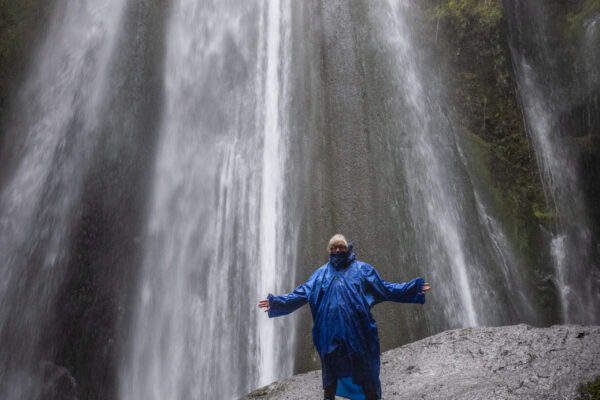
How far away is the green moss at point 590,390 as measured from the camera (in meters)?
2.80

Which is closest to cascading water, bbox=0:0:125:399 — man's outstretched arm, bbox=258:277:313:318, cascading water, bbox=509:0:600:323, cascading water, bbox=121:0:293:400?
cascading water, bbox=121:0:293:400

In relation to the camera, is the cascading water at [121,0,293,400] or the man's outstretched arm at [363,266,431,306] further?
the cascading water at [121,0,293,400]

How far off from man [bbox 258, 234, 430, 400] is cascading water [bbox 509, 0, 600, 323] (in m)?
6.15

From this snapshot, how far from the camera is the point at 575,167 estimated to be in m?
8.80

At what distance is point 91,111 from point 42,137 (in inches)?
37.3

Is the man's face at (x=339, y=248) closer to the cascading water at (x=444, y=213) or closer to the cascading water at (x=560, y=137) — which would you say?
the cascading water at (x=444, y=213)

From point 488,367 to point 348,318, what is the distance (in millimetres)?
1699

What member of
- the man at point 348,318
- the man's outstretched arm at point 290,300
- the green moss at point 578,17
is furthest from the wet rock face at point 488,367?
the green moss at point 578,17

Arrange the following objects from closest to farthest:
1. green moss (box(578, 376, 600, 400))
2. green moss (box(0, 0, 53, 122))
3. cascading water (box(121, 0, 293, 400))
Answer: green moss (box(578, 376, 600, 400))
cascading water (box(121, 0, 293, 400))
green moss (box(0, 0, 53, 122))

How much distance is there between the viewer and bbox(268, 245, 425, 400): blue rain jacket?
340 cm

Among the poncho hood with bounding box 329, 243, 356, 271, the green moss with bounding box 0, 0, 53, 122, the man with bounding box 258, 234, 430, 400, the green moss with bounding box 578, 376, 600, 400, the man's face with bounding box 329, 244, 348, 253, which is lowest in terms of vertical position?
the green moss with bounding box 578, 376, 600, 400

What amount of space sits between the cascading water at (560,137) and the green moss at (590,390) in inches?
232

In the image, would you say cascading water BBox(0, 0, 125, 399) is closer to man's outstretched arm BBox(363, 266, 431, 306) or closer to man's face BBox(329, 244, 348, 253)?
man's face BBox(329, 244, 348, 253)

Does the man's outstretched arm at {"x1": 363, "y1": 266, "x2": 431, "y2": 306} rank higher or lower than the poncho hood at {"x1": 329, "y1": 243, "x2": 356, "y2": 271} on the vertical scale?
lower
